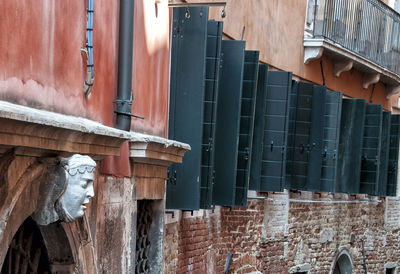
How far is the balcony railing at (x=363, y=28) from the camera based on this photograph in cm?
1378

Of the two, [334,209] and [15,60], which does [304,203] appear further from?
[15,60]

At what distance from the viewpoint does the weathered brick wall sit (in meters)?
9.58

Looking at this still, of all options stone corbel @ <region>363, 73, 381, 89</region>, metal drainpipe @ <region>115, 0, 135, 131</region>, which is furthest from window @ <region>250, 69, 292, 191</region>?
stone corbel @ <region>363, 73, 381, 89</region>

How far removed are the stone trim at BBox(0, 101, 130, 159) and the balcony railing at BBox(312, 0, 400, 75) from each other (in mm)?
8576

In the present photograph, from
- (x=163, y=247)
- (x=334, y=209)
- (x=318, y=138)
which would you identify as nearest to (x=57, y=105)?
(x=163, y=247)

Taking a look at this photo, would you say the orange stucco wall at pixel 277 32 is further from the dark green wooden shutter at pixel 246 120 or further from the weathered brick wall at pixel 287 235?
the weathered brick wall at pixel 287 235

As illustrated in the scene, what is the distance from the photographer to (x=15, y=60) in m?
4.68

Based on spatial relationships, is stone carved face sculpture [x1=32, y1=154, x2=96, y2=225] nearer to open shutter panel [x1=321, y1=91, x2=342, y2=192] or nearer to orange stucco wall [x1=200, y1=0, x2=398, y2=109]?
orange stucco wall [x1=200, y1=0, x2=398, y2=109]

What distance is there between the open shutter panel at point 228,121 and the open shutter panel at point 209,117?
741 mm

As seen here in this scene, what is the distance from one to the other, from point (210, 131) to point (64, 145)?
403 cm

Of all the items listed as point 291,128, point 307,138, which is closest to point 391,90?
point 307,138

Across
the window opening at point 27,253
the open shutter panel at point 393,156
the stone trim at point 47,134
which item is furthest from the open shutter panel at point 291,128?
the window opening at point 27,253

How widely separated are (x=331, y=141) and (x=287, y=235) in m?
1.38

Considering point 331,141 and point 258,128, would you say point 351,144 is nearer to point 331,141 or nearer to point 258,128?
point 331,141
